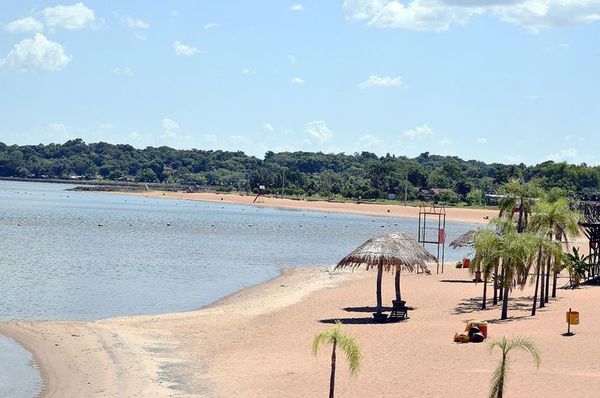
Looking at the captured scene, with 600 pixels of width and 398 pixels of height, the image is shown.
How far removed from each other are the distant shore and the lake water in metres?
12.2

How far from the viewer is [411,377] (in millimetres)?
19562

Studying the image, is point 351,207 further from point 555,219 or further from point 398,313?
point 398,313

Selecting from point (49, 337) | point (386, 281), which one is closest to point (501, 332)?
point (49, 337)

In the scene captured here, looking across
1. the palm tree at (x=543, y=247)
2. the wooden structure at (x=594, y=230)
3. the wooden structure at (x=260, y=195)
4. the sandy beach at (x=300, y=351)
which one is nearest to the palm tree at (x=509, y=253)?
the palm tree at (x=543, y=247)

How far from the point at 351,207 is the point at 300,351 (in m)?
109

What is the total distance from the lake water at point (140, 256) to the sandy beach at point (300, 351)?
1.89 m

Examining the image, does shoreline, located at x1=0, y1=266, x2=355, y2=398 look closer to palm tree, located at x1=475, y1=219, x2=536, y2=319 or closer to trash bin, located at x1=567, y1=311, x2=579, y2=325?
palm tree, located at x1=475, y1=219, x2=536, y2=319

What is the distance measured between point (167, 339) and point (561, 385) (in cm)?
1192

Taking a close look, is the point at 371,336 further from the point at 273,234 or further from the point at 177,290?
the point at 273,234

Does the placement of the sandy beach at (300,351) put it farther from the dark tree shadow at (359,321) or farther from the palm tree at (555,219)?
the palm tree at (555,219)

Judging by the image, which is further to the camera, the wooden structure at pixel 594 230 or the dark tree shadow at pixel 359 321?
the wooden structure at pixel 594 230

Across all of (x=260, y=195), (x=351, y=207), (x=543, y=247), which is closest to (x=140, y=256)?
(x=543, y=247)

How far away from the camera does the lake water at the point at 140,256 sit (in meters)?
33.6

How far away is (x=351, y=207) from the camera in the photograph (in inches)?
5192
